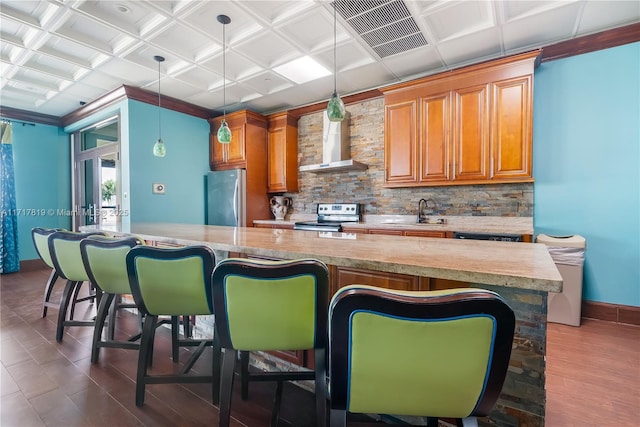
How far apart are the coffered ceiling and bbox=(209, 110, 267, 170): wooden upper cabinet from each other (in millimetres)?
611

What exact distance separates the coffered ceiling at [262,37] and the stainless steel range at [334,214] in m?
1.64

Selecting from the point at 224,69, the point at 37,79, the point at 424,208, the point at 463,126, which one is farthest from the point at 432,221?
the point at 37,79

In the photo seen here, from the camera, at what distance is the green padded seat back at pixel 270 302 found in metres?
1.03

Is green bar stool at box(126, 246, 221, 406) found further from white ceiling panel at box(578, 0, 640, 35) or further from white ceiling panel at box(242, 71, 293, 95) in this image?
white ceiling panel at box(578, 0, 640, 35)

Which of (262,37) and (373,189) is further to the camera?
(373,189)

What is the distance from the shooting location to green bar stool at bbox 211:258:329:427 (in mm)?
1033

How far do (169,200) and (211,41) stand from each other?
243 centimetres

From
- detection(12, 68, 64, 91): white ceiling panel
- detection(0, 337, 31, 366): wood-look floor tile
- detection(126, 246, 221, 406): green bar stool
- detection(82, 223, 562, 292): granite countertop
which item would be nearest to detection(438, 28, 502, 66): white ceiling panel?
detection(82, 223, 562, 292): granite countertop

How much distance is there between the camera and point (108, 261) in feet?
5.75

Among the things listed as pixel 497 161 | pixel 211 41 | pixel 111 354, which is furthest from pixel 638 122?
pixel 111 354

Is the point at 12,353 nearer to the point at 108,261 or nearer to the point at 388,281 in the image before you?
the point at 108,261

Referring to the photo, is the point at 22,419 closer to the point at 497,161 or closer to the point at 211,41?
the point at 211,41

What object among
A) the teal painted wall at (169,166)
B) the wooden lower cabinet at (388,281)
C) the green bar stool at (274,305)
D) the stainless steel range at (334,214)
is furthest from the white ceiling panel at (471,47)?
the teal painted wall at (169,166)

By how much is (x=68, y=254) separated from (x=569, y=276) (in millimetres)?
4148
